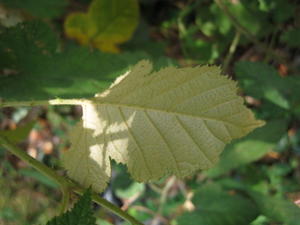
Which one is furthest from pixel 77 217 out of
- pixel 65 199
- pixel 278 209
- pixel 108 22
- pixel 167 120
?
pixel 108 22

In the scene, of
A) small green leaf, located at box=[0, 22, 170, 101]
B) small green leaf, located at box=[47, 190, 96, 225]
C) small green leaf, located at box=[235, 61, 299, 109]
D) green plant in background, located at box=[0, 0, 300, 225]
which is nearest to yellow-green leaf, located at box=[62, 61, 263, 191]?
green plant in background, located at box=[0, 0, 300, 225]

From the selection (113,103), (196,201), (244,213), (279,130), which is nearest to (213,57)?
(279,130)

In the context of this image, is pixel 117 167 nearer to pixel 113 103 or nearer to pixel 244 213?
pixel 244 213

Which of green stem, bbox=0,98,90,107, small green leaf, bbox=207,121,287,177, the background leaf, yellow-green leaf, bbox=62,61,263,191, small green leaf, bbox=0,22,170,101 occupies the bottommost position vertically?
small green leaf, bbox=207,121,287,177

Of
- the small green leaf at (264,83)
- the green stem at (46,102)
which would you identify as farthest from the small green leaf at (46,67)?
the small green leaf at (264,83)

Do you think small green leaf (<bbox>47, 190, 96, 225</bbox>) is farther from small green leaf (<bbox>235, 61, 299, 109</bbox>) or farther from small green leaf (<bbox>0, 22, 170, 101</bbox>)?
small green leaf (<bbox>235, 61, 299, 109</bbox>)

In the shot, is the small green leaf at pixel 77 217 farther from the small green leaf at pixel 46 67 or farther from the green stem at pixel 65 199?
the small green leaf at pixel 46 67

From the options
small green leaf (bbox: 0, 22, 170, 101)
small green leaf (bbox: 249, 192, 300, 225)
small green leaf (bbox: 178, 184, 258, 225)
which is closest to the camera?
small green leaf (bbox: 249, 192, 300, 225)
